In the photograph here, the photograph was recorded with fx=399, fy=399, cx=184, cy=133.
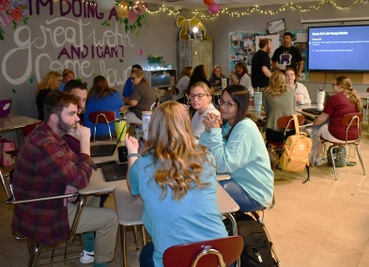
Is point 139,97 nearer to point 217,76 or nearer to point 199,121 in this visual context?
point 199,121

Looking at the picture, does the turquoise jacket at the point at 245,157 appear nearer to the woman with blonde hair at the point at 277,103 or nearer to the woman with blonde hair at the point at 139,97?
the woman with blonde hair at the point at 277,103

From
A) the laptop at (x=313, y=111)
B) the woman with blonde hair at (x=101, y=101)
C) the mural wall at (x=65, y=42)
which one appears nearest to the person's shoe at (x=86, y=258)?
the woman with blonde hair at (x=101, y=101)

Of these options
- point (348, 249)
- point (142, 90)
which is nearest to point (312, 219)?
point (348, 249)

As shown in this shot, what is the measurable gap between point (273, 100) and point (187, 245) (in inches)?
129

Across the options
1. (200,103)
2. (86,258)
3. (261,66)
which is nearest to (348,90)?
(200,103)

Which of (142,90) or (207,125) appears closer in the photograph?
(207,125)

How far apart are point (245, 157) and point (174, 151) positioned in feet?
2.69

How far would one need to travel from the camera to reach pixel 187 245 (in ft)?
5.16

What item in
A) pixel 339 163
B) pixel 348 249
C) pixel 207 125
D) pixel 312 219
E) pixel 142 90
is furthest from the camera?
pixel 142 90

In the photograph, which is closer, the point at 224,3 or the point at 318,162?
the point at 318,162

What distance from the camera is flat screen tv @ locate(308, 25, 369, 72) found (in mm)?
8344

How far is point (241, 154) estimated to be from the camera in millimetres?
2432

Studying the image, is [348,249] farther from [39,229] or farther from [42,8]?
[42,8]

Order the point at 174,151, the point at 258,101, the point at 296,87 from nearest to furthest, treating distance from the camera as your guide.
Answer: the point at 174,151 → the point at 258,101 → the point at 296,87
